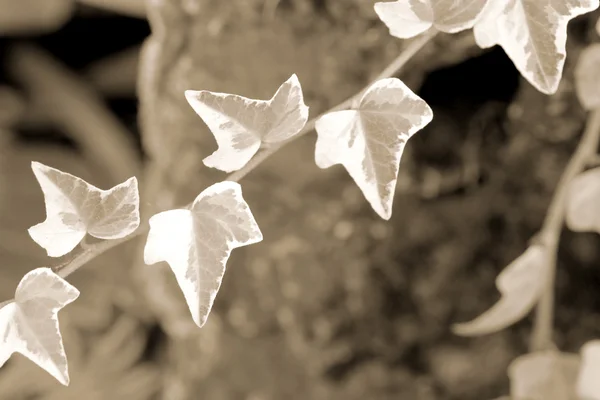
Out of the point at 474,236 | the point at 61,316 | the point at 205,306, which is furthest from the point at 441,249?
the point at 61,316

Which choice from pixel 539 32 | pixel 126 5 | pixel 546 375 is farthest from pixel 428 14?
pixel 126 5

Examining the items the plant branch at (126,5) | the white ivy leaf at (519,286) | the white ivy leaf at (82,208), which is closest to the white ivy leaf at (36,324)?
the white ivy leaf at (82,208)

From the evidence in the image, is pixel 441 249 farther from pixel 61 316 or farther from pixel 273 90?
pixel 61 316

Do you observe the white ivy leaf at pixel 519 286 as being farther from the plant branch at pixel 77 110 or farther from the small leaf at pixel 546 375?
the plant branch at pixel 77 110

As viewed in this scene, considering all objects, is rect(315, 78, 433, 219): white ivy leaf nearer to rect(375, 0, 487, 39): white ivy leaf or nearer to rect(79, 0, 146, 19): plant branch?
rect(375, 0, 487, 39): white ivy leaf

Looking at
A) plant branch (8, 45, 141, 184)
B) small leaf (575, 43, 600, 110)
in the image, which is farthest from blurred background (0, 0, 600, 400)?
plant branch (8, 45, 141, 184)
